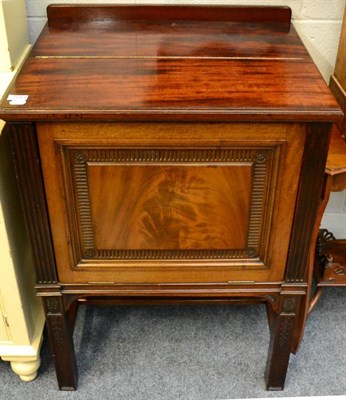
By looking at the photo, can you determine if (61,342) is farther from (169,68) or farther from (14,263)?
(169,68)

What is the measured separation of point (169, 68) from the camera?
3.51 feet

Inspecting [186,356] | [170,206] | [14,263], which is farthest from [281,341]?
[14,263]

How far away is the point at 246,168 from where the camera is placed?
1003 mm

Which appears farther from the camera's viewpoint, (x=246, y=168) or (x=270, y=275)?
(x=270, y=275)

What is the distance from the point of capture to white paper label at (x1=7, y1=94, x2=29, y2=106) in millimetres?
936

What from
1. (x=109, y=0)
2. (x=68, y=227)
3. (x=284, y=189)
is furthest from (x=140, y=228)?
(x=109, y=0)

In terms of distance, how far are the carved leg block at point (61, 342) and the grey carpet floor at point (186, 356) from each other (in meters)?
0.05

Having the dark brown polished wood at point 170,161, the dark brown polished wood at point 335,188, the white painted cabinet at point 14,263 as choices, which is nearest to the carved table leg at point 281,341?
the dark brown polished wood at point 170,161

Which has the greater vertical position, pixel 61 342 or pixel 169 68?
pixel 169 68

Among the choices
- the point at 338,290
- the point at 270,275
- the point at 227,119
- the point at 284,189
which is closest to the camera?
the point at 227,119

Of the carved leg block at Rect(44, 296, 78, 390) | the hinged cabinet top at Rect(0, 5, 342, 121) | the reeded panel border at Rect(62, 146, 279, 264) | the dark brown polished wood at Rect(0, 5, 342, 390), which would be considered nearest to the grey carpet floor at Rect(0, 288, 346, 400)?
the carved leg block at Rect(44, 296, 78, 390)

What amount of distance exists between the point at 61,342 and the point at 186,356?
366mm

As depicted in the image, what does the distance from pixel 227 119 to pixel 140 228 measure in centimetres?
29

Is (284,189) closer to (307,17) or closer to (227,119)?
(227,119)
